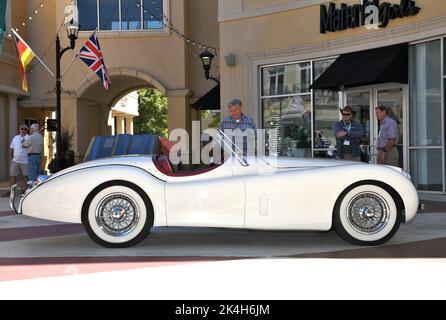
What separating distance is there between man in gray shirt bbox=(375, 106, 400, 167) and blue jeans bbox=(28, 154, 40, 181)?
776 cm

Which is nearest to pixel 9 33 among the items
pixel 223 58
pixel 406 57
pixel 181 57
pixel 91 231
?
pixel 181 57

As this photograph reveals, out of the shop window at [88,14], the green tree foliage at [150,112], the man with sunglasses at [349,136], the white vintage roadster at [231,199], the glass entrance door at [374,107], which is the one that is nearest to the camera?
the white vintage roadster at [231,199]

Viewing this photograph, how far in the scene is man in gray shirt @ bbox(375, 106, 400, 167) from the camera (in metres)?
9.06

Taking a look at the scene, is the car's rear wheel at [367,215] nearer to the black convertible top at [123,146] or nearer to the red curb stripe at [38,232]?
the black convertible top at [123,146]

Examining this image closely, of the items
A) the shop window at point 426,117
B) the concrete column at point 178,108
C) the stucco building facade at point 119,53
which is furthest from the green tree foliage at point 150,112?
the shop window at point 426,117

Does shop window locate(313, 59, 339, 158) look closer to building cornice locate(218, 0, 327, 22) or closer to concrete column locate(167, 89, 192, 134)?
building cornice locate(218, 0, 327, 22)

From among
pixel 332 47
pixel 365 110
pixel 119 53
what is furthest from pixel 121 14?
pixel 365 110

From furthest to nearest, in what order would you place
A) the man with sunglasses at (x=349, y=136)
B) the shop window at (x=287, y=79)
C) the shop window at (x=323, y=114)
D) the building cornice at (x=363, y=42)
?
the shop window at (x=287, y=79) → the shop window at (x=323, y=114) → the building cornice at (x=363, y=42) → the man with sunglasses at (x=349, y=136)

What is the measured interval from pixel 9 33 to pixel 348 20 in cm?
1383

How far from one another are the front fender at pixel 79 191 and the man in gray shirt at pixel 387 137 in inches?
183

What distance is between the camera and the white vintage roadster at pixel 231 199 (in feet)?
19.0

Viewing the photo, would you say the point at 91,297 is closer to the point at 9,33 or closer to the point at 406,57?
the point at 406,57

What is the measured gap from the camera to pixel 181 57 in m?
21.5

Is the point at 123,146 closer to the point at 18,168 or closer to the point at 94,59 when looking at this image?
the point at 18,168
